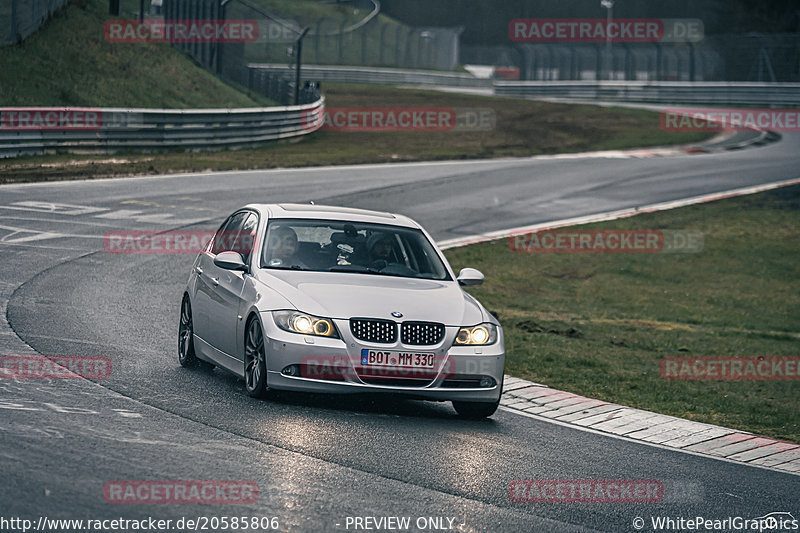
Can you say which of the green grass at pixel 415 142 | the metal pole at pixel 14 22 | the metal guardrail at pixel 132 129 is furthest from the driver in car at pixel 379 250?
the metal pole at pixel 14 22

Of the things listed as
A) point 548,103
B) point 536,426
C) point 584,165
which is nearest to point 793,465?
→ point 536,426

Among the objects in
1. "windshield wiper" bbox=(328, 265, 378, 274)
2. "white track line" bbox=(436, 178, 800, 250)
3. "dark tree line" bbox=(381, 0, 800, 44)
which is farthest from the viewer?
"dark tree line" bbox=(381, 0, 800, 44)

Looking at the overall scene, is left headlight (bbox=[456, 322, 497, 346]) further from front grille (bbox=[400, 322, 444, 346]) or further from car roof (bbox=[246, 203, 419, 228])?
car roof (bbox=[246, 203, 419, 228])

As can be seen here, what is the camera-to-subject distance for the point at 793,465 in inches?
338

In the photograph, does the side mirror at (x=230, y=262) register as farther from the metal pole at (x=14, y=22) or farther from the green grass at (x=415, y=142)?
the metal pole at (x=14, y=22)

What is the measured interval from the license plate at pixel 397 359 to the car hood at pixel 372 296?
0.27 m

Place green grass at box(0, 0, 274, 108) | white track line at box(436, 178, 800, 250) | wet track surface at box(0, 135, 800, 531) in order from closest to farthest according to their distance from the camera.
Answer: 1. wet track surface at box(0, 135, 800, 531)
2. white track line at box(436, 178, 800, 250)
3. green grass at box(0, 0, 274, 108)

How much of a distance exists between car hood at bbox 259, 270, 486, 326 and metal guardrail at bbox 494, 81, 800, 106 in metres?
50.0

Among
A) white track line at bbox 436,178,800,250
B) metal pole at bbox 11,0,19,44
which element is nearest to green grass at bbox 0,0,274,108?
metal pole at bbox 11,0,19,44

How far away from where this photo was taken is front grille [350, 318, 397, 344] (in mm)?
8891

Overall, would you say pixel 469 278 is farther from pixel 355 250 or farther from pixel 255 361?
pixel 255 361

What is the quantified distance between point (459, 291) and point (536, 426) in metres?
1.34

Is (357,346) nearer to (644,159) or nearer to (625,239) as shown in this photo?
(625,239)

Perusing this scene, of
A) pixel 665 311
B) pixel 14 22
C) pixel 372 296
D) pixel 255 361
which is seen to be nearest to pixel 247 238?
pixel 255 361
